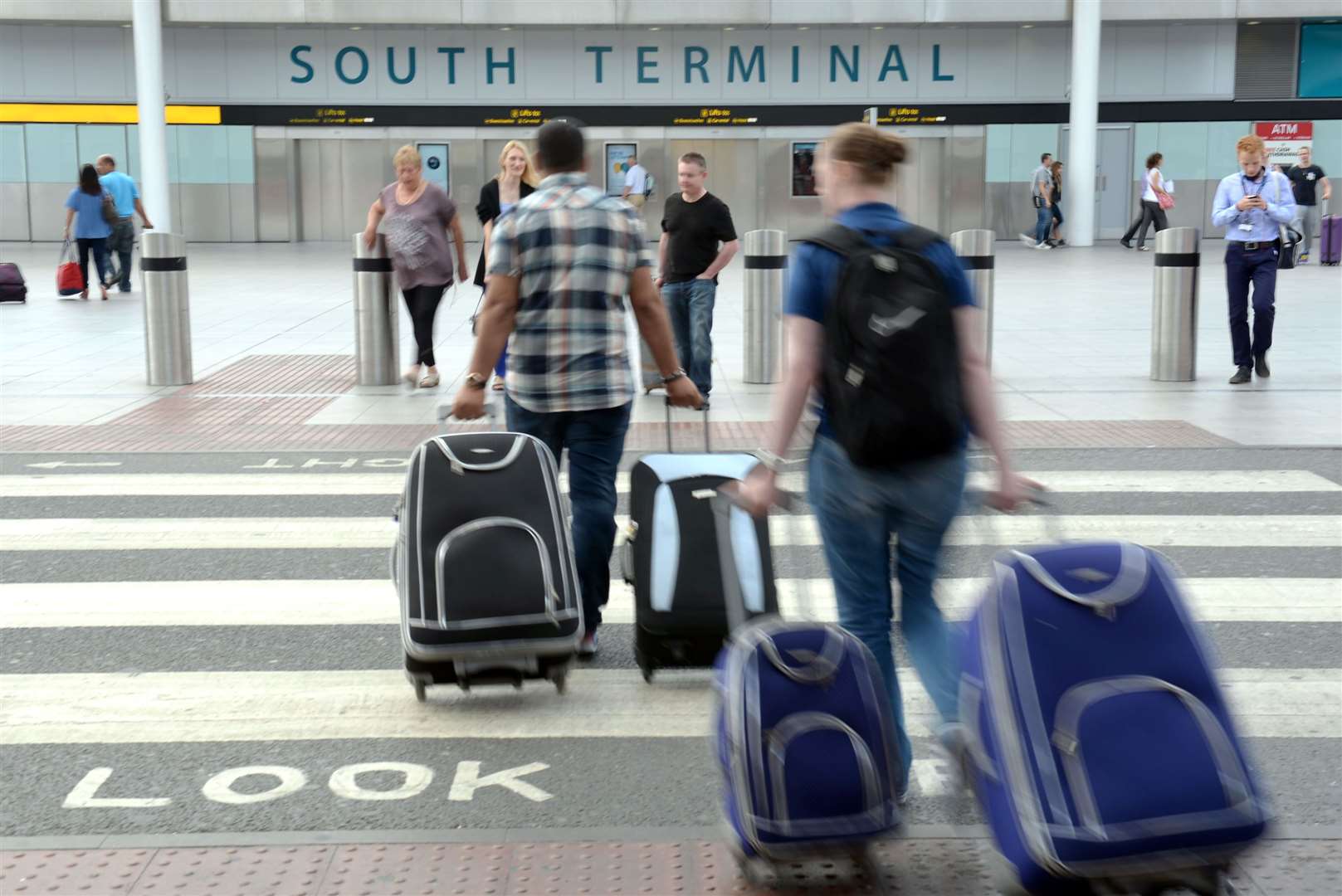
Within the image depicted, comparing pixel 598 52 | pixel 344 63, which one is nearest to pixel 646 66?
pixel 598 52

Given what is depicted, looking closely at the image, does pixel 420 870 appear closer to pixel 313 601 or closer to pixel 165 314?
pixel 313 601

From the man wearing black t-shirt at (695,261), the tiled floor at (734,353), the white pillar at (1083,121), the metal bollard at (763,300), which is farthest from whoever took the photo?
the white pillar at (1083,121)

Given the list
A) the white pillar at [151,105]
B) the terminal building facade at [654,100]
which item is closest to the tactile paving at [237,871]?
the white pillar at [151,105]

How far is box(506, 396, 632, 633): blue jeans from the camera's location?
16.6 ft

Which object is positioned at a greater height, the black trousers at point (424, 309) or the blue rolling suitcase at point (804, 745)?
the black trousers at point (424, 309)

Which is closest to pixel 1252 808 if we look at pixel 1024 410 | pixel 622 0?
pixel 1024 410

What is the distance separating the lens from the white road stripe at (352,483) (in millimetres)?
8258

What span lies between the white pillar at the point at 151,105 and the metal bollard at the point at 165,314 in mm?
17506

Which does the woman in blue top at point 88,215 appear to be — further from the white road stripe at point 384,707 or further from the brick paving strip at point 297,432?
the white road stripe at point 384,707

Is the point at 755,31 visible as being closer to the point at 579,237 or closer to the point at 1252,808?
the point at 579,237

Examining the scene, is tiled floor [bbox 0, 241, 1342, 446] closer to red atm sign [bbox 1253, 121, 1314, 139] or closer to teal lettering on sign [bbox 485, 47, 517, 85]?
red atm sign [bbox 1253, 121, 1314, 139]

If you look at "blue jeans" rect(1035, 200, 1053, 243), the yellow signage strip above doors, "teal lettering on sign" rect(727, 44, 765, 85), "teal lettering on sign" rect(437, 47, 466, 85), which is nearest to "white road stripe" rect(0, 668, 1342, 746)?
"blue jeans" rect(1035, 200, 1053, 243)

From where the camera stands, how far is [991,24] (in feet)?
105

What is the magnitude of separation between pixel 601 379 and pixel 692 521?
55 centimetres
